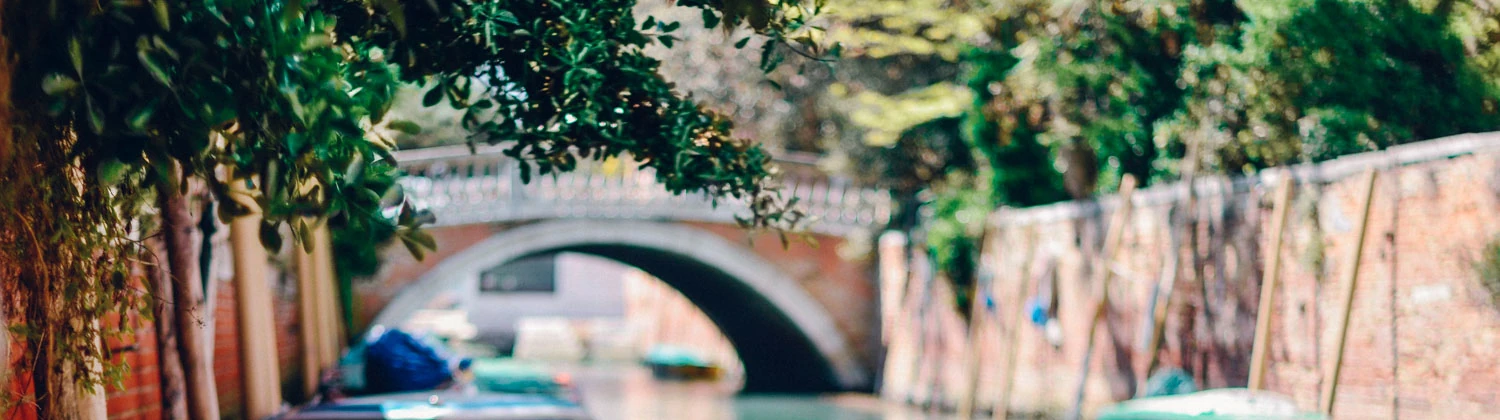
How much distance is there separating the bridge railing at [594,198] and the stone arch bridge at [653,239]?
0.04ft

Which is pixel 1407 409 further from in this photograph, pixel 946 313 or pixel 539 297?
pixel 539 297

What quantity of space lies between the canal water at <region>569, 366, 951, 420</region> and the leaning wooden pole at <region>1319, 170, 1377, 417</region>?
7072 mm

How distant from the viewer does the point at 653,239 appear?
56.7 ft

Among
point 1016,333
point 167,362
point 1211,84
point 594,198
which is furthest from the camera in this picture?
point 594,198

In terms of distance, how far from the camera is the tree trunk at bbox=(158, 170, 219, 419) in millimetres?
3977

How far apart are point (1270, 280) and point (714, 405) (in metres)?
10.6

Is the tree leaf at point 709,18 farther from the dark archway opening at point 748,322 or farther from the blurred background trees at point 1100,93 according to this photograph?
the dark archway opening at point 748,322

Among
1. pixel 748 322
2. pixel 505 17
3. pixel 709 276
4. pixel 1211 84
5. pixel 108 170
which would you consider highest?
pixel 1211 84

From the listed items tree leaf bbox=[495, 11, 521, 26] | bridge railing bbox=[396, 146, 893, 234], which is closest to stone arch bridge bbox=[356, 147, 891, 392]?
bridge railing bbox=[396, 146, 893, 234]

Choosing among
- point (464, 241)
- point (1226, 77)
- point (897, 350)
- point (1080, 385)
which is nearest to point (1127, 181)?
point (1226, 77)

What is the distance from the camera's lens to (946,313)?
50.2ft

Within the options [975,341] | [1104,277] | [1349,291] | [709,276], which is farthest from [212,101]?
[709,276]

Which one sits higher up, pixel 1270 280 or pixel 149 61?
pixel 149 61

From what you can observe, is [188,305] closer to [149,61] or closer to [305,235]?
[305,235]
